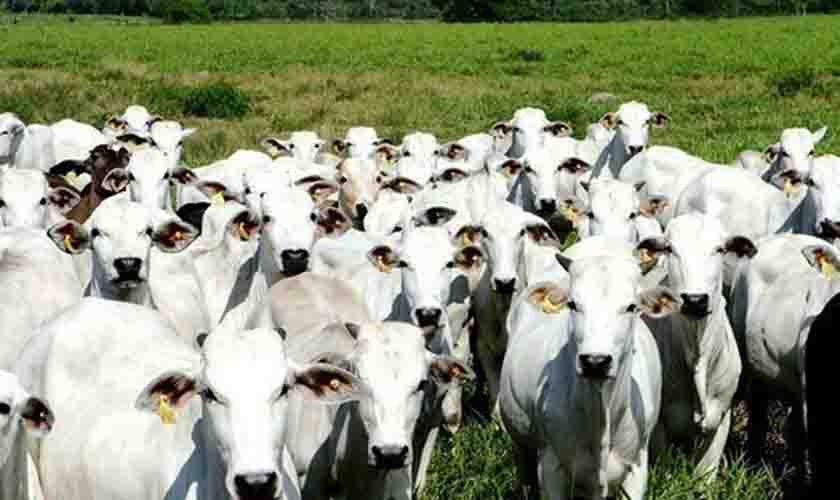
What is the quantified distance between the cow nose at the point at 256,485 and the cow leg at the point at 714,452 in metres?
3.34

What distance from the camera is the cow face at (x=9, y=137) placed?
13.5 metres

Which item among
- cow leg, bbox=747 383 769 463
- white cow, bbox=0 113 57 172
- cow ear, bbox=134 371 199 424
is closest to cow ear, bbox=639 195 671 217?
cow leg, bbox=747 383 769 463

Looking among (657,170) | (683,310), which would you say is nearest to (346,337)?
(683,310)

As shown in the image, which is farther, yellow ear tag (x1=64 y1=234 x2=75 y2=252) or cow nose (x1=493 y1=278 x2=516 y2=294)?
cow nose (x1=493 y1=278 x2=516 y2=294)

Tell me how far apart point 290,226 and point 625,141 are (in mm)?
6040

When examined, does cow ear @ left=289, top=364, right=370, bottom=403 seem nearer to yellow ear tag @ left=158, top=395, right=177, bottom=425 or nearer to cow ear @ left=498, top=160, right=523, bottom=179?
yellow ear tag @ left=158, top=395, right=177, bottom=425

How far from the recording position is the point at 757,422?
8.25m

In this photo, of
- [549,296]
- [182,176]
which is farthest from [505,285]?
[182,176]

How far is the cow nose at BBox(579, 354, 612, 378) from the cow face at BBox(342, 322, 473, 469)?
1.99 ft

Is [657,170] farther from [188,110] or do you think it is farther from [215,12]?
[215,12]

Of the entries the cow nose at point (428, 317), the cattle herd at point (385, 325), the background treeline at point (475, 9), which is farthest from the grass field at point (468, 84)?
the background treeline at point (475, 9)

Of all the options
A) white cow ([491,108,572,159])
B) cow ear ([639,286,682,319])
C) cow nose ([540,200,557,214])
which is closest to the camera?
cow ear ([639,286,682,319])

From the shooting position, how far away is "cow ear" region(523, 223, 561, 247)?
866 cm

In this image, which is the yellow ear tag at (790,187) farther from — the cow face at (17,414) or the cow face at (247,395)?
the cow face at (17,414)
